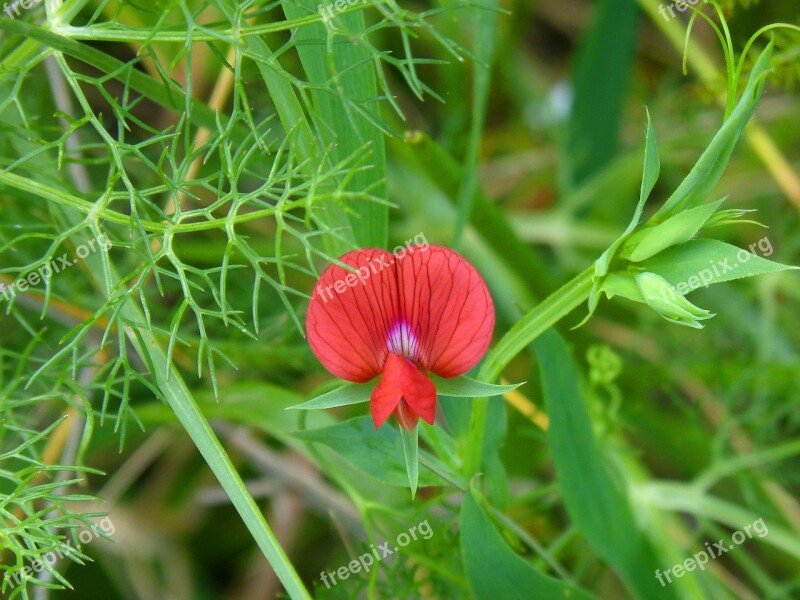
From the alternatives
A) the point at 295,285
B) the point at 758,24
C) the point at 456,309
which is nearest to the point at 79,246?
the point at 456,309

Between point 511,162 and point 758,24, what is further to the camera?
point 511,162

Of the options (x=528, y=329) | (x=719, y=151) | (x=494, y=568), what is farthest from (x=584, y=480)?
(x=719, y=151)

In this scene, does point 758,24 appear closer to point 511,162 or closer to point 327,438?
point 511,162

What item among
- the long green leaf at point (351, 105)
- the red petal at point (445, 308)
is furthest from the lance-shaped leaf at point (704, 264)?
the long green leaf at point (351, 105)

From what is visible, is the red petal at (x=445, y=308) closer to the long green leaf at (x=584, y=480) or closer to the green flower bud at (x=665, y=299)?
the green flower bud at (x=665, y=299)

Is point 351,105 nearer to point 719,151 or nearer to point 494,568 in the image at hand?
point 719,151

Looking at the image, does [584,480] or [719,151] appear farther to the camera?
[584,480]

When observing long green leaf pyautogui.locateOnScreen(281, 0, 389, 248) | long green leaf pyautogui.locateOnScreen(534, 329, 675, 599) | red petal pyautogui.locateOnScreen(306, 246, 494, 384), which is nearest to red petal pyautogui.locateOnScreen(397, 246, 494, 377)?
red petal pyautogui.locateOnScreen(306, 246, 494, 384)
